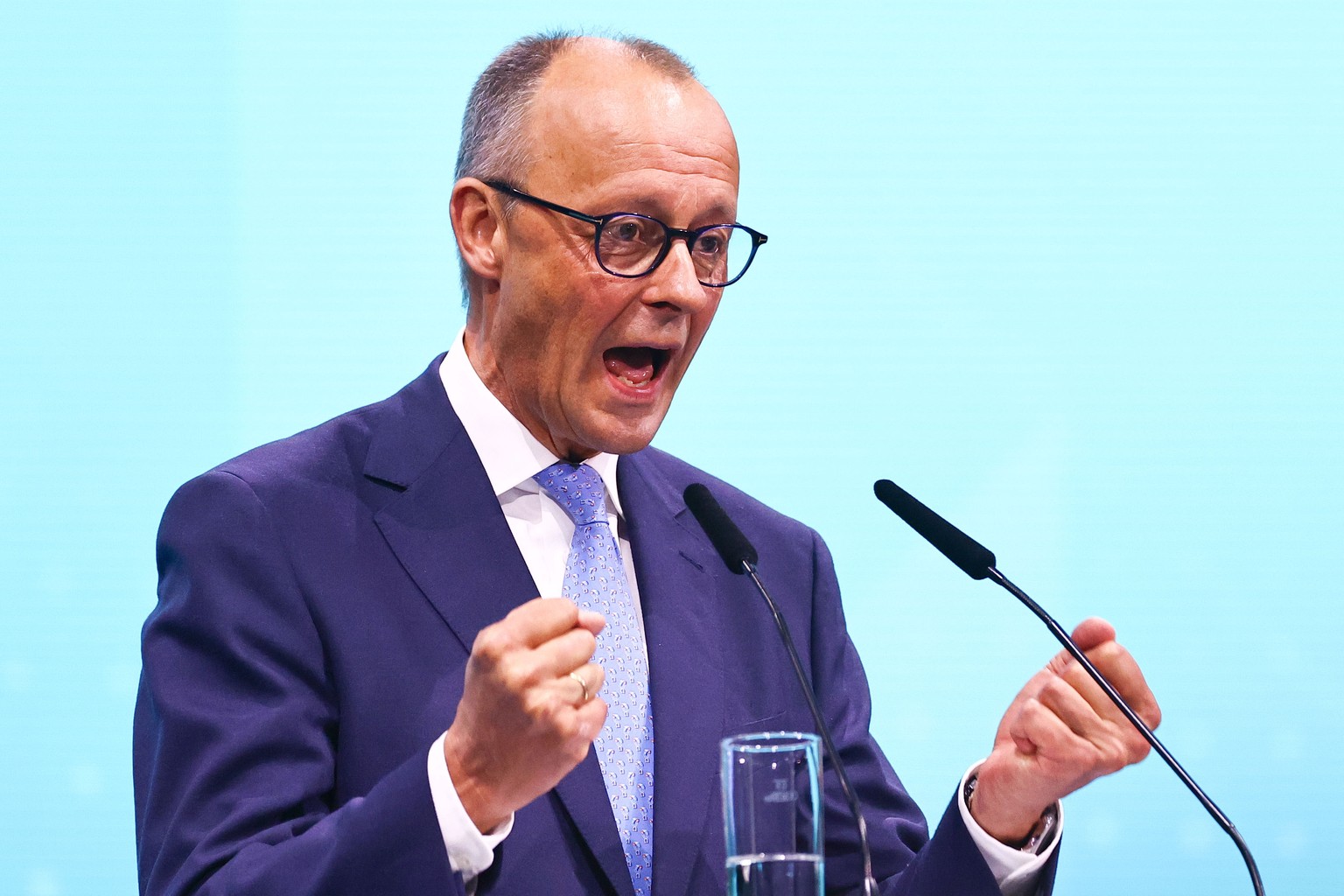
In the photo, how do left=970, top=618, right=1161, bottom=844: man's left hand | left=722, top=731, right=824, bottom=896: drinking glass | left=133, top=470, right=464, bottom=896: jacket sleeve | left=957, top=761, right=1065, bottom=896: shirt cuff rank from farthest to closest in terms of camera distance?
left=957, top=761, right=1065, bottom=896: shirt cuff, left=970, top=618, right=1161, bottom=844: man's left hand, left=133, top=470, right=464, bottom=896: jacket sleeve, left=722, top=731, right=824, bottom=896: drinking glass

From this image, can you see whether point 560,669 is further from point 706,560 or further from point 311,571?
point 706,560

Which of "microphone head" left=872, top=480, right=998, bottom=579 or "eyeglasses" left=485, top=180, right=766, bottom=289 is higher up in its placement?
"eyeglasses" left=485, top=180, right=766, bottom=289

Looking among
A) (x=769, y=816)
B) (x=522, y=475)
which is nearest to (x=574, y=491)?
(x=522, y=475)

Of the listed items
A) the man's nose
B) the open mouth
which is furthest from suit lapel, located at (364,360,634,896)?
the man's nose

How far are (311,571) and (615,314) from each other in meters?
0.53

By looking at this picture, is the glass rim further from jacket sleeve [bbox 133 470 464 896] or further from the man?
jacket sleeve [bbox 133 470 464 896]

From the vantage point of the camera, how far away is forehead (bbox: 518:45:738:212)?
2002 millimetres

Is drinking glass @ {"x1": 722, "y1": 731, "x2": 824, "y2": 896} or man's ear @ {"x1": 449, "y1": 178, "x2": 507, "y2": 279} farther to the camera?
man's ear @ {"x1": 449, "y1": 178, "x2": 507, "y2": 279}

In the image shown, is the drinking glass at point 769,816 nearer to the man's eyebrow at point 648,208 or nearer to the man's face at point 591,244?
the man's face at point 591,244

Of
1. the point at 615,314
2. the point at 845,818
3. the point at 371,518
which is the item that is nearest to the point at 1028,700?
the point at 845,818

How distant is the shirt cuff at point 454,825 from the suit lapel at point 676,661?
35 cm

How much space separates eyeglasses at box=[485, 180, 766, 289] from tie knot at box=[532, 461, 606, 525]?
302 millimetres

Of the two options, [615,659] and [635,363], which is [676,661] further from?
[635,363]

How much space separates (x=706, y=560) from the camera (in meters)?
2.22
